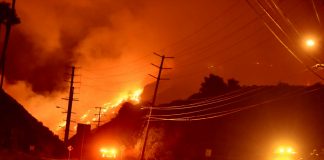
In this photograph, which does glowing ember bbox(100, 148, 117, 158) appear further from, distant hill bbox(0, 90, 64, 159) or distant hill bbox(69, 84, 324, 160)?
distant hill bbox(0, 90, 64, 159)

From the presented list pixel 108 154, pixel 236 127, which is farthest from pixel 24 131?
pixel 236 127

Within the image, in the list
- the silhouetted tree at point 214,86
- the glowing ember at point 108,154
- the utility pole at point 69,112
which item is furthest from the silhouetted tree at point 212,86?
the utility pole at point 69,112

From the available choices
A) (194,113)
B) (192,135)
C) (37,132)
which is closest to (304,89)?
(194,113)

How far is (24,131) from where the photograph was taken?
71.7 m

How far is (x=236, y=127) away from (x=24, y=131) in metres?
35.8

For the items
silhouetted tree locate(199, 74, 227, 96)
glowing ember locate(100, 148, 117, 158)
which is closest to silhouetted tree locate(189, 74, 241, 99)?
silhouetted tree locate(199, 74, 227, 96)

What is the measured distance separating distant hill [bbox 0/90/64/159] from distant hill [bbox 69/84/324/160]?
789 cm

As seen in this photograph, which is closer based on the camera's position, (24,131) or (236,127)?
(236,127)

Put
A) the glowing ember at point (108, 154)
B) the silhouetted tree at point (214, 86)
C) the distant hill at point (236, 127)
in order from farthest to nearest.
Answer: the silhouetted tree at point (214, 86), the glowing ember at point (108, 154), the distant hill at point (236, 127)

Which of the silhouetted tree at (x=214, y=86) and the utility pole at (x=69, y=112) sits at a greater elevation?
the silhouetted tree at (x=214, y=86)

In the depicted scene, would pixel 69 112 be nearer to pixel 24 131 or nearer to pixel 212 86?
pixel 24 131

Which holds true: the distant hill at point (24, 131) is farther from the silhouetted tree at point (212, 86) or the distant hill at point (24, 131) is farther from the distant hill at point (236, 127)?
the silhouetted tree at point (212, 86)

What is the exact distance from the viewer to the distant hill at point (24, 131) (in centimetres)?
6515

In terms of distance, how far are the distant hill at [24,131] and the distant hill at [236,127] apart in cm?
789
